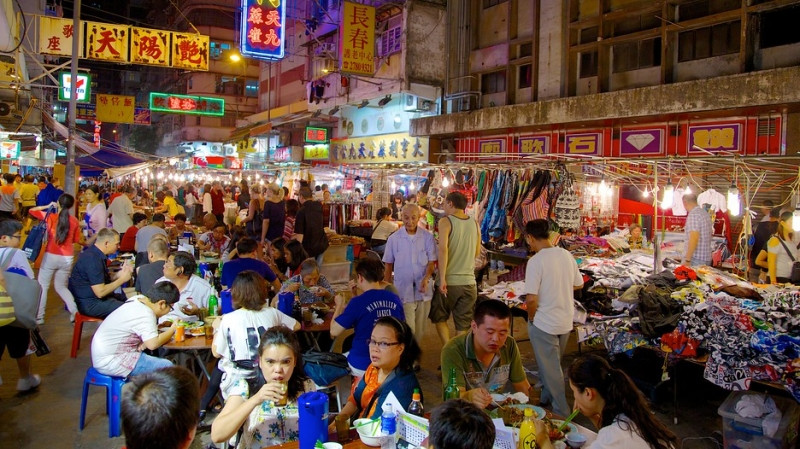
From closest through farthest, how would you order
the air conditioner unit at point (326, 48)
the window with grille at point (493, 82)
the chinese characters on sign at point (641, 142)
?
the chinese characters on sign at point (641, 142) → the window with grille at point (493, 82) → the air conditioner unit at point (326, 48)

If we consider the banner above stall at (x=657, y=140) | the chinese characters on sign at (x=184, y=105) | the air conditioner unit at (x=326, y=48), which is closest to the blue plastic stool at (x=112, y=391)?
the banner above stall at (x=657, y=140)

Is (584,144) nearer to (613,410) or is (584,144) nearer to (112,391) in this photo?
(613,410)

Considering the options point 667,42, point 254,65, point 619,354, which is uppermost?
point 254,65

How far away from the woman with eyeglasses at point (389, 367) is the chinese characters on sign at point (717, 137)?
10058 mm

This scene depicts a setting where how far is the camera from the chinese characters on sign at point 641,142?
41.3ft

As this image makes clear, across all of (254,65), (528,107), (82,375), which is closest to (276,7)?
(528,107)

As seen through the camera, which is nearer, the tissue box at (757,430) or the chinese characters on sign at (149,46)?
the tissue box at (757,430)

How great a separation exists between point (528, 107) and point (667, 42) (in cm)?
369

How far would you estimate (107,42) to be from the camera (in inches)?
548

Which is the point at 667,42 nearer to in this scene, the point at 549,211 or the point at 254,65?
the point at 549,211

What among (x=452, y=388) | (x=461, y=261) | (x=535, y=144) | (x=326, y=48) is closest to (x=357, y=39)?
(x=535, y=144)

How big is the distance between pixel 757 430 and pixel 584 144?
10.2 metres

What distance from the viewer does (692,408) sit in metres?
6.12

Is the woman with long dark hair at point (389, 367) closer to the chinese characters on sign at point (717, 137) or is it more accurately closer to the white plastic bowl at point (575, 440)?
the white plastic bowl at point (575, 440)
